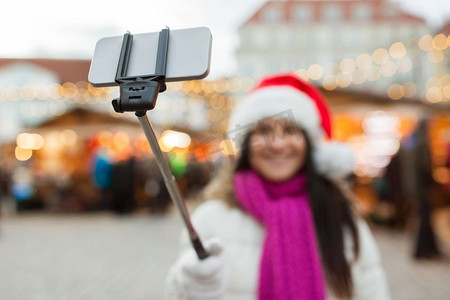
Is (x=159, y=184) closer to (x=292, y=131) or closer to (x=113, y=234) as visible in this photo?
(x=113, y=234)

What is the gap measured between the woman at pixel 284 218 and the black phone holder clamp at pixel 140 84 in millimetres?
660

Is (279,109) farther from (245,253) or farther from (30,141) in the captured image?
(30,141)

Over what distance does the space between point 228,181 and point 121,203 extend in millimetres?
8250

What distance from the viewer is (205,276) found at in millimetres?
1351

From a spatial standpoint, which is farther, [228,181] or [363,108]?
[363,108]

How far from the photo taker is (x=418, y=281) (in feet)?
14.8

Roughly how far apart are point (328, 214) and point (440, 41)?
878cm

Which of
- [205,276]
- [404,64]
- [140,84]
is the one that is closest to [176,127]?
[404,64]

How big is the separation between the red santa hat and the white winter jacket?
232 millimetres

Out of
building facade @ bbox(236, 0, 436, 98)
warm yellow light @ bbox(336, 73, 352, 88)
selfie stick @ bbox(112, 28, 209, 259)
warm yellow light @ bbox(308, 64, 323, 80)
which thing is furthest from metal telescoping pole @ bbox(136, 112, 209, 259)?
building facade @ bbox(236, 0, 436, 98)

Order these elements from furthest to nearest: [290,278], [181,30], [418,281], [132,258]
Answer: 1. [132,258]
2. [418,281]
3. [290,278]
4. [181,30]

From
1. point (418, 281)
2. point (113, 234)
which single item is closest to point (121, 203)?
point (113, 234)

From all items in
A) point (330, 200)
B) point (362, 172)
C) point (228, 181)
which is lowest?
point (362, 172)

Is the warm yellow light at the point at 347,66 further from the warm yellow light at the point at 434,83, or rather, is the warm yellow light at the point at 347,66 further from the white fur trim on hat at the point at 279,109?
the white fur trim on hat at the point at 279,109
